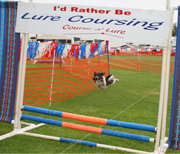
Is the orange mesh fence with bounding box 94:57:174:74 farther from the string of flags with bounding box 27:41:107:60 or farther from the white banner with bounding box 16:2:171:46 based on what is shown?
the white banner with bounding box 16:2:171:46

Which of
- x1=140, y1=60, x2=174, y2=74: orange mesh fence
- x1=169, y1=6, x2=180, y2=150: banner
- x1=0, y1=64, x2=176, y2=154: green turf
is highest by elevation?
x1=140, y1=60, x2=174, y2=74: orange mesh fence

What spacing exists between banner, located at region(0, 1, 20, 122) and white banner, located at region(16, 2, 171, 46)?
0.20 m

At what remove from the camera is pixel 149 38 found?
3541 millimetres

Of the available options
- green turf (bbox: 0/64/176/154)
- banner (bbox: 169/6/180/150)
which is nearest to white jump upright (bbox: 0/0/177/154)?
banner (bbox: 169/6/180/150)

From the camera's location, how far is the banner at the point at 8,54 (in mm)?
4289

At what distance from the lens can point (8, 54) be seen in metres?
4.34

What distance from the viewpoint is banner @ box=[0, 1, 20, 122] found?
4.29m

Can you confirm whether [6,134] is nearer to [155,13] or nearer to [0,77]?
[0,77]

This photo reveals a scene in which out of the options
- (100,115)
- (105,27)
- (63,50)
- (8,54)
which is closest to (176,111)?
(105,27)

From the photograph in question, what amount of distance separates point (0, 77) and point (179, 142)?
11.1ft

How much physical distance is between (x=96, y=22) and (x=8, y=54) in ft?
5.99

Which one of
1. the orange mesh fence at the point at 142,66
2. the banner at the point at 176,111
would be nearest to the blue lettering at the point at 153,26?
the banner at the point at 176,111

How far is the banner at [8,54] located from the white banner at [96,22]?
20 centimetres

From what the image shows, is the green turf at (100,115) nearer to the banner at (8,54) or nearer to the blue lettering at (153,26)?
the banner at (8,54)
